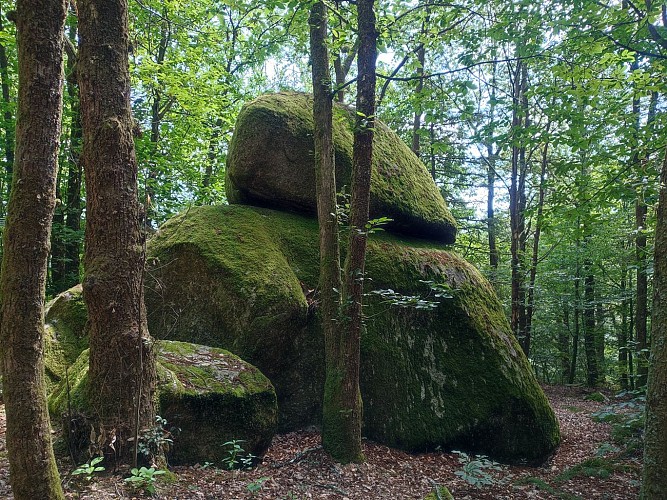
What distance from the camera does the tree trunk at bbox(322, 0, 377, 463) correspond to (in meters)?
5.32

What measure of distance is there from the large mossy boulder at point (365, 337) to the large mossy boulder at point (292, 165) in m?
0.56

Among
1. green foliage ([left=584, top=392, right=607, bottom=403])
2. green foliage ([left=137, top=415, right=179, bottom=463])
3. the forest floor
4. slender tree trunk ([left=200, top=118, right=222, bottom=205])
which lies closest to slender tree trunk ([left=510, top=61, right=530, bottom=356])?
green foliage ([left=584, top=392, right=607, bottom=403])

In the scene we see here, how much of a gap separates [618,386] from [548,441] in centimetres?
970

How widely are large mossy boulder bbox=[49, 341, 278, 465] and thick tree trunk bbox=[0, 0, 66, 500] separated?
1.17 m

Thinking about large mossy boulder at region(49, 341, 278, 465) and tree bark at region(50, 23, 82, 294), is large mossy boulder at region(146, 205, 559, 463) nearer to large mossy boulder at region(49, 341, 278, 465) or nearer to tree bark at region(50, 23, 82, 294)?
large mossy boulder at region(49, 341, 278, 465)

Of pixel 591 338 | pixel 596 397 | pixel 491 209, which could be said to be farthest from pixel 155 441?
pixel 591 338

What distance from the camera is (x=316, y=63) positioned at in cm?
600

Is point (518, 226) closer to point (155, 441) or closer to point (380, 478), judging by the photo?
point (380, 478)

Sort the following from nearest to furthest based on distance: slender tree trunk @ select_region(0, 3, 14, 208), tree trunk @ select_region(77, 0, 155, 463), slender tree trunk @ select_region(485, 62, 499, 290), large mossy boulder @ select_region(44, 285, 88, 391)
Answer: tree trunk @ select_region(77, 0, 155, 463)
large mossy boulder @ select_region(44, 285, 88, 391)
slender tree trunk @ select_region(0, 3, 14, 208)
slender tree trunk @ select_region(485, 62, 499, 290)

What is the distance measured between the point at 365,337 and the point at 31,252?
188 inches

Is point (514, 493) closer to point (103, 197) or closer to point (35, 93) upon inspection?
point (103, 197)

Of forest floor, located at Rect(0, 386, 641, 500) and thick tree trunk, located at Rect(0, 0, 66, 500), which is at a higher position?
thick tree trunk, located at Rect(0, 0, 66, 500)

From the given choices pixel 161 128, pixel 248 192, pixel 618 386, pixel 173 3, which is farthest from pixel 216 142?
pixel 618 386

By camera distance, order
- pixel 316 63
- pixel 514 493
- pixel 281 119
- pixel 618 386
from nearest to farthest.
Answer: pixel 514 493 → pixel 316 63 → pixel 281 119 → pixel 618 386
